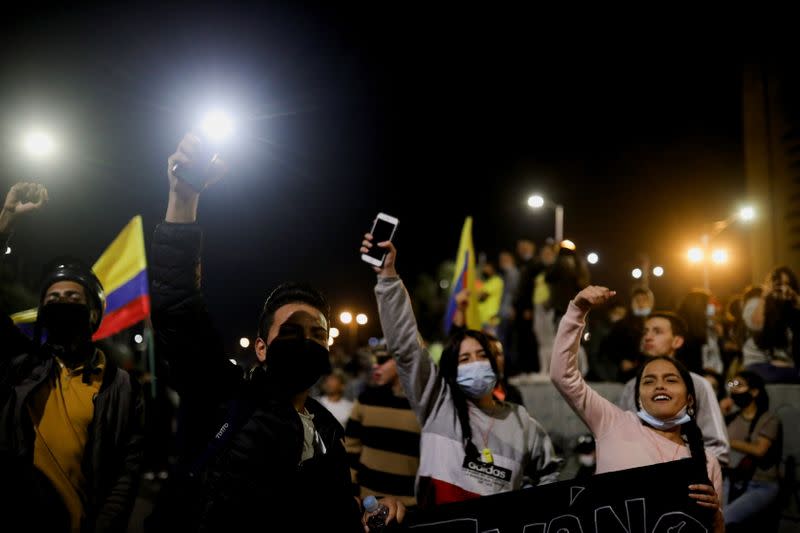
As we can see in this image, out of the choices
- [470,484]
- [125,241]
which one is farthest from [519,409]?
[125,241]

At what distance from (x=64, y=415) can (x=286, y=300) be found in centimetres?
145

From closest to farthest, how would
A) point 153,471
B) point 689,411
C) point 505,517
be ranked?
point 505,517, point 689,411, point 153,471

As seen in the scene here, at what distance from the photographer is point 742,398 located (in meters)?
6.57

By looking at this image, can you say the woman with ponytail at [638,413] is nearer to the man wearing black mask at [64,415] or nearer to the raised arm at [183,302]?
the raised arm at [183,302]

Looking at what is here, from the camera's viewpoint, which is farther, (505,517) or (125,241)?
(125,241)

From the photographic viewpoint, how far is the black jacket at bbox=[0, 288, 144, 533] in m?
2.91

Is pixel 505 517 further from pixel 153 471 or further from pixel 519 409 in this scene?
pixel 153 471

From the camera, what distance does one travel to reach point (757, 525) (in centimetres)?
610

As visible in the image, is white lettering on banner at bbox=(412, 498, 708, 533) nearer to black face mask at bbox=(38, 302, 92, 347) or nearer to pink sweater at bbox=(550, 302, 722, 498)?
pink sweater at bbox=(550, 302, 722, 498)

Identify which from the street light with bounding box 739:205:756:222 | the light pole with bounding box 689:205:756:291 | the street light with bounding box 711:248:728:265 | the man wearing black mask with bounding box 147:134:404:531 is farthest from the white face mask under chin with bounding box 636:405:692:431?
the street light with bounding box 711:248:728:265

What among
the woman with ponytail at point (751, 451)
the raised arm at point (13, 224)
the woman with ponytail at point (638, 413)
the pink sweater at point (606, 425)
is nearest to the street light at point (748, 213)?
the woman with ponytail at point (751, 451)

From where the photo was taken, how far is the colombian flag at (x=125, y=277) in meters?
7.42

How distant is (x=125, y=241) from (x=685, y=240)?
22332 millimetres

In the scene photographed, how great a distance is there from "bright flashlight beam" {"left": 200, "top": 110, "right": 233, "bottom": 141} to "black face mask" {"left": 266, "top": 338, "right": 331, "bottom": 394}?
0.83m
